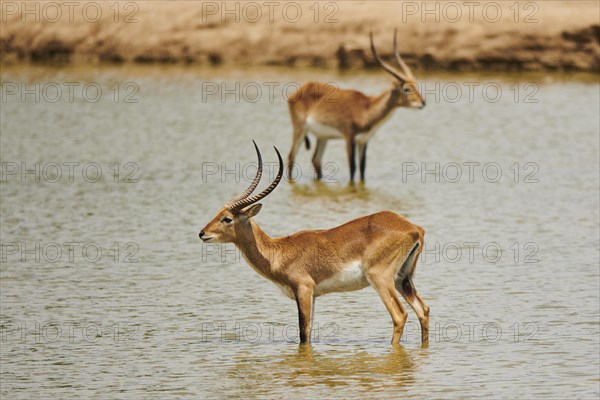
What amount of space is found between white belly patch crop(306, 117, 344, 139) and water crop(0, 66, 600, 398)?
664 millimetres

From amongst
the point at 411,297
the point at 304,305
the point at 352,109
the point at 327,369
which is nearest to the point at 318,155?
the point at 352,109

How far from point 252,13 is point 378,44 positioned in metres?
3.30

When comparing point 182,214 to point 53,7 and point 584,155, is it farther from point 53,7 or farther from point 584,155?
point 53,7

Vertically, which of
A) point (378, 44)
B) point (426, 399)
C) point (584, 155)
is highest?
point (378, 44)

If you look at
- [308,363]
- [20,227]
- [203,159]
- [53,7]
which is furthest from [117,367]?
[53,7]

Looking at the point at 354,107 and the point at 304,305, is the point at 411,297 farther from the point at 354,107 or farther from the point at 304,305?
the point at 354,107

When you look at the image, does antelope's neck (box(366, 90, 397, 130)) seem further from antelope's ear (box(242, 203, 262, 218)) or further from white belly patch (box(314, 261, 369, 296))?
white belly patch (box(314, 261, 369, 296))

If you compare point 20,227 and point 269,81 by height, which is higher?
point 269,81

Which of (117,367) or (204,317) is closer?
(117,367)

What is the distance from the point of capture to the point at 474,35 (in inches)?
1030

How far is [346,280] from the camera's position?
1046 cm

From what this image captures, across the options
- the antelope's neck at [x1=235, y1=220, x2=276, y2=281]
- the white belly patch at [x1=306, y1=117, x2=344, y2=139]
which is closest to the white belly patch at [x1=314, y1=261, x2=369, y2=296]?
the antelope's neck at [x1=235, y1=220, x2=276, y2=281]

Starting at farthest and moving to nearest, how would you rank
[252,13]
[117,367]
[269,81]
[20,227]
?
[252,13] < [269,81] < [20,227] < [117,367]

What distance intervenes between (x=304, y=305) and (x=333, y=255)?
435 millimetres
